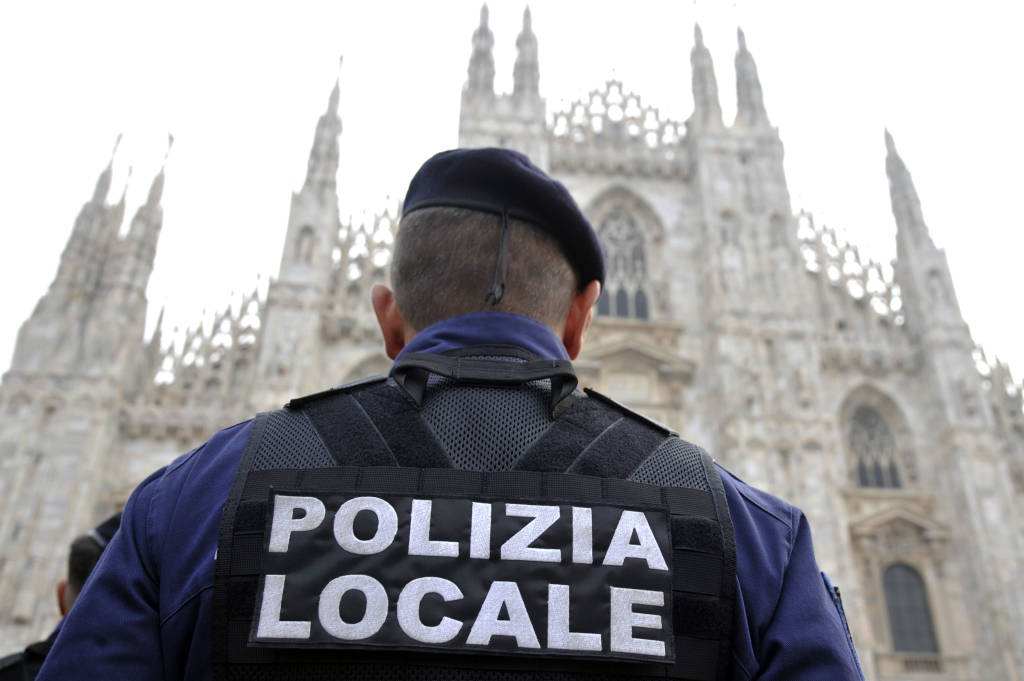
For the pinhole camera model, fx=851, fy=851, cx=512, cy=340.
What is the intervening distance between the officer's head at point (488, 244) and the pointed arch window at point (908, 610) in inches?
696

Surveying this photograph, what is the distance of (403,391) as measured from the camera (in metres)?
1.69

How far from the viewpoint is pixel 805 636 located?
4.92ft

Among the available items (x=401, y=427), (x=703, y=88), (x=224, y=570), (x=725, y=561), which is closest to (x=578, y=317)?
(x=401, y=427)

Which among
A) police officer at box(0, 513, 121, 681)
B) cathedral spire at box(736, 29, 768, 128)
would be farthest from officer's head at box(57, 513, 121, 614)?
cathedral spire at box(736, 29, 768, 128)

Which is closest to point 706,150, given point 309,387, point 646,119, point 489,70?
point 646,119

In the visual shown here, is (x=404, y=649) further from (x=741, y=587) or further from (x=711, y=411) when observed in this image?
(x=711, y=411)

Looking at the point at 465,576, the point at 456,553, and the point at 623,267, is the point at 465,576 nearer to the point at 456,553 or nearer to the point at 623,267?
the point at 456,553

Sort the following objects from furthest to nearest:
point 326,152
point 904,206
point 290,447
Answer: point 904,206 < point 326,152 < point 290,447

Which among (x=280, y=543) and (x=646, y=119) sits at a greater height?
(x=646, y=119)

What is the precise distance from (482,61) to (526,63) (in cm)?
115

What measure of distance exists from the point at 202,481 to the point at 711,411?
17448 mm

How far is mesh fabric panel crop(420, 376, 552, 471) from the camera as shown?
1.59 meters

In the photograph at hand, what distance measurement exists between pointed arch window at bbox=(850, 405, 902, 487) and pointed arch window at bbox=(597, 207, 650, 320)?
5.34 metres

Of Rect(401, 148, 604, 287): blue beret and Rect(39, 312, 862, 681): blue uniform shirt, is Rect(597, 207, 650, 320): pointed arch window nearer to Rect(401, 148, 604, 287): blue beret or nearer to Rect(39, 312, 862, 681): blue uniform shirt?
Rect(401, 148, 604, 287): blue beret
